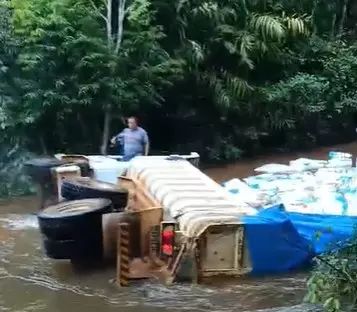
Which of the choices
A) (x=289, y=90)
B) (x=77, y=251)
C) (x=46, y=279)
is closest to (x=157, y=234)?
(x=77, y=251)

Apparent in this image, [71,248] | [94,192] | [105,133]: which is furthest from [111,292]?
[105,133]

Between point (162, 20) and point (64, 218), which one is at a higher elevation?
point (162, 20)

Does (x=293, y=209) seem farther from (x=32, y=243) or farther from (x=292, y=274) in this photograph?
(x=32, y=243)

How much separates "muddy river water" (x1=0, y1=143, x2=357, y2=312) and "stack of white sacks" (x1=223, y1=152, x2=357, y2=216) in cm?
118

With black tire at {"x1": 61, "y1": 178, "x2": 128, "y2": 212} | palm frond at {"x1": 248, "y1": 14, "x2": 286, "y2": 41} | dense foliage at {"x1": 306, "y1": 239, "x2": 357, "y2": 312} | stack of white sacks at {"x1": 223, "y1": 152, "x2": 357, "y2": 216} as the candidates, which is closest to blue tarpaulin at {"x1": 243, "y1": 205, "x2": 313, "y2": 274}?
stack of white sacks at {"x1": 223, "y1": 152, "x2": 357, "y2": 216}

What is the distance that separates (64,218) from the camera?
381 inches

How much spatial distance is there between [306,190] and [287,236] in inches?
80.4

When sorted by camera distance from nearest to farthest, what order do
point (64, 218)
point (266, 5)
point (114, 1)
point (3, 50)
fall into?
1. point (64, 218)
2. point (3, 50)
3. point (114, 1)
4. point (266, 5)

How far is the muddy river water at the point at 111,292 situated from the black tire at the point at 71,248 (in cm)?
39

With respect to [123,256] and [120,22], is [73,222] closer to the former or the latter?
[123,256]

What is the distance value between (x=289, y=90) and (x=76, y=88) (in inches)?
273

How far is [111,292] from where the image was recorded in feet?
32.2

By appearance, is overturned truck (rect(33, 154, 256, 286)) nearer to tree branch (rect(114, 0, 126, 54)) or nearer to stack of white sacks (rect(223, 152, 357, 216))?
stack of white sacks (rect(223, 152, 357, 216))

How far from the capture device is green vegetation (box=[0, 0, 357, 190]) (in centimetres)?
1712
